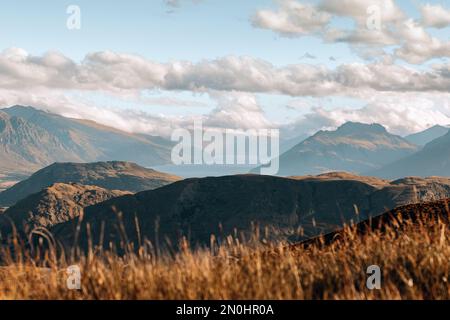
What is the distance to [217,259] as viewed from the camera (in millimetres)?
10109
